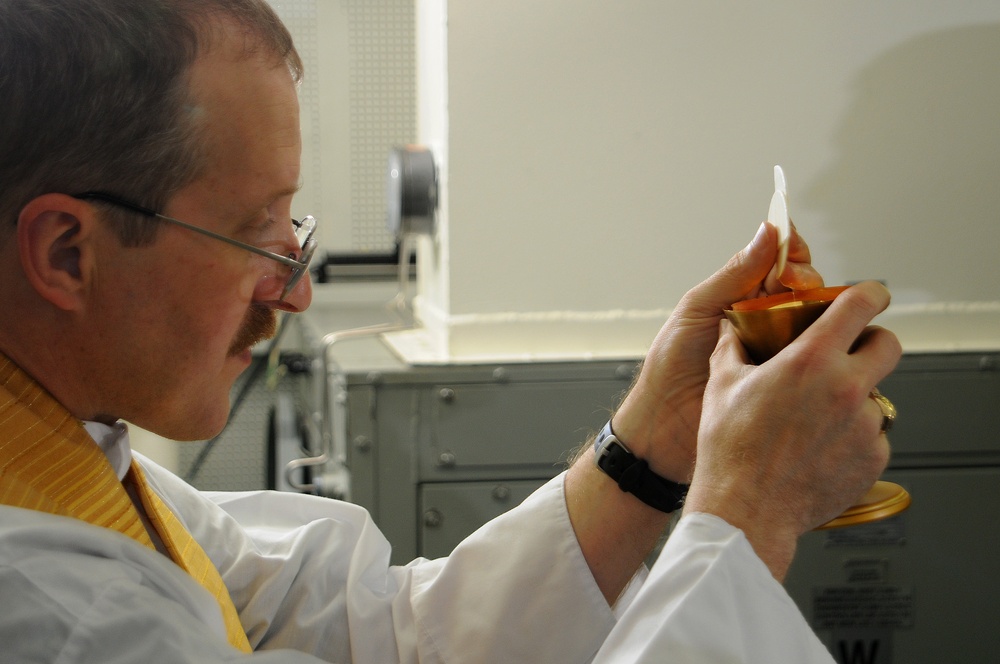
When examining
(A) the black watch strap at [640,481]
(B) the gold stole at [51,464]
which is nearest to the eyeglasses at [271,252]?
(B) the gold stole at [51,464]

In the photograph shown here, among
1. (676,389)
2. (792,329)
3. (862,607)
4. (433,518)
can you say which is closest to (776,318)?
(792,329)

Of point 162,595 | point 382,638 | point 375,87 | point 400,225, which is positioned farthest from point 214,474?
point 162,595

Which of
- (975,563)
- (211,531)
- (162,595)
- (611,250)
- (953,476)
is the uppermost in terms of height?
(611,250)

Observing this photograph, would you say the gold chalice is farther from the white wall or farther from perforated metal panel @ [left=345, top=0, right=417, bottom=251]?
perforated metal panel @ [left=345, top=0, right=417, bottom=251]

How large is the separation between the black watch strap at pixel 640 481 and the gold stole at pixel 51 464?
0.46 m

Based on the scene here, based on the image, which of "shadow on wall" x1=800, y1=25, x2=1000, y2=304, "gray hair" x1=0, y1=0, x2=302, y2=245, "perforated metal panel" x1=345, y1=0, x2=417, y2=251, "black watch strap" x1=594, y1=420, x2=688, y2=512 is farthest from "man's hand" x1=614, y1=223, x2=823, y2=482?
"perforated metal panel" x1=345, y1=0, x2=417, y2=251

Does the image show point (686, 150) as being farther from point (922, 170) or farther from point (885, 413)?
point (885, 413)

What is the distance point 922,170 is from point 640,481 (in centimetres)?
93

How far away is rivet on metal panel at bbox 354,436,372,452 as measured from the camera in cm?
146

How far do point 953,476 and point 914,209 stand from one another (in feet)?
1.44

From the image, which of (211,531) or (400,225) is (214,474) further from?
(211,531)

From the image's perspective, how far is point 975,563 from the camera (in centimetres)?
154

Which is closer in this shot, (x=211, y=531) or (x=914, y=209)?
(x=211, y=531)

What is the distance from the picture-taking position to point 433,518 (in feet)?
4.90
